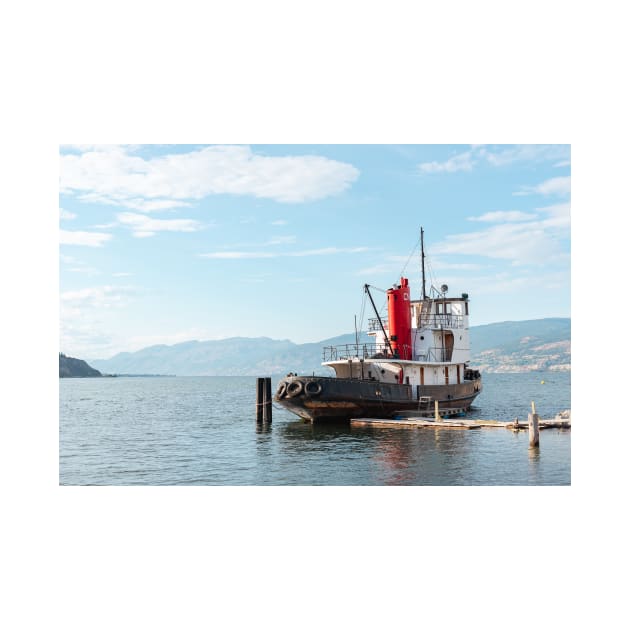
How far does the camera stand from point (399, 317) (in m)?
34.2

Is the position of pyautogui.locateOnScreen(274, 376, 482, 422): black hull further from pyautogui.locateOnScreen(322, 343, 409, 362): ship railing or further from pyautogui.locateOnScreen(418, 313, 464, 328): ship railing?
pyautogui.locateOnScreen(418, 313, 464, 328): ship railing

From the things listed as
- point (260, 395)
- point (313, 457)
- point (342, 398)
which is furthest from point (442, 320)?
point (313, 457)

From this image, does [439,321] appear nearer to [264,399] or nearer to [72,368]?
[264,399]

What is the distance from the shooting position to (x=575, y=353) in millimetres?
14406

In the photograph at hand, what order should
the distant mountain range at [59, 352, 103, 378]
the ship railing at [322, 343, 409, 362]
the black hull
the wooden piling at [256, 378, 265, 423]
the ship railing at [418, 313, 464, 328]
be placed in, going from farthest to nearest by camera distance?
the distant mountain range at [59, 352, 103, 378], the ship railing at [418, 313, 464, 328], the wooden piling at [256, 378, 265, 423], the ship railing at [322, 343, 409, 362], the black hull

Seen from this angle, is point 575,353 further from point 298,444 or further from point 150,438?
point 150,438

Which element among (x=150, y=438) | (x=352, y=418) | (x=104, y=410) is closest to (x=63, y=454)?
(x=150, y=438)

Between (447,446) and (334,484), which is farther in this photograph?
(447,446)

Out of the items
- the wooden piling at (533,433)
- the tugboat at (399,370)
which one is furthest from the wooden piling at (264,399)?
the wooden piling at (533,433)

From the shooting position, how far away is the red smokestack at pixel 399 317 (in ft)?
111

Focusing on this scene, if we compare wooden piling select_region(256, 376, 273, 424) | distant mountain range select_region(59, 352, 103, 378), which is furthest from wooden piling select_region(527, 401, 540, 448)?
distant mountain range select_region(59, 352, 103, 378)

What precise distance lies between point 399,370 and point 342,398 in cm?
376

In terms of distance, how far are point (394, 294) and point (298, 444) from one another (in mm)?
10382

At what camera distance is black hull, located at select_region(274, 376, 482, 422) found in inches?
1215
